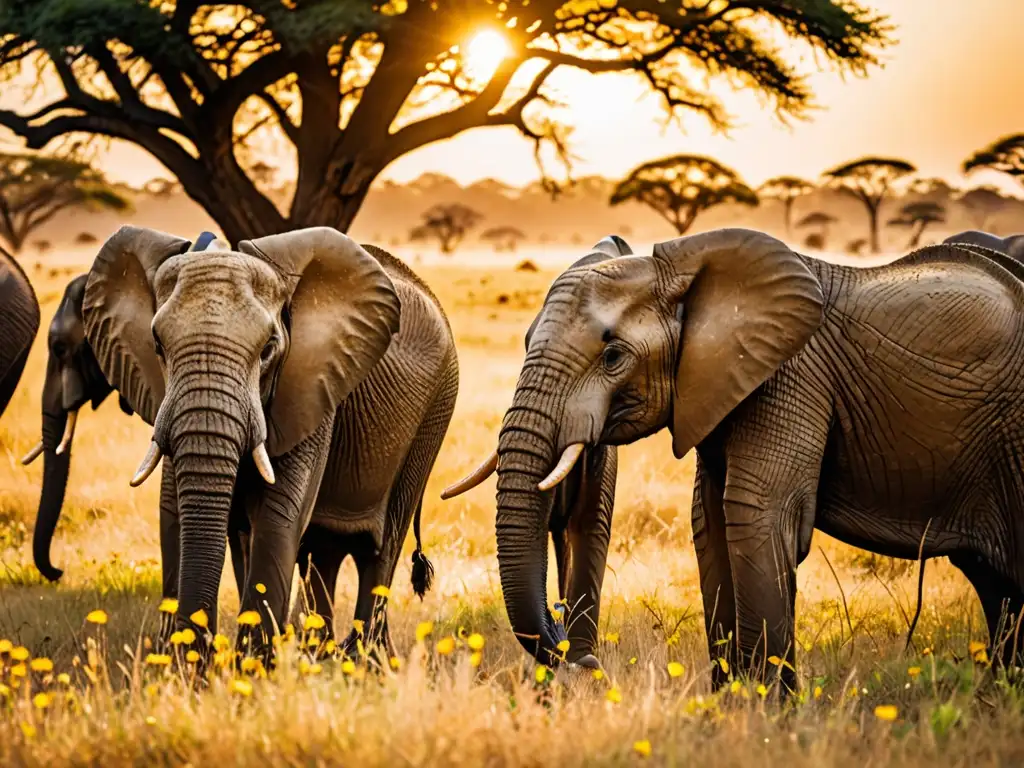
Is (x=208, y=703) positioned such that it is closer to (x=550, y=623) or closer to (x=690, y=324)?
(x=550, y=623)

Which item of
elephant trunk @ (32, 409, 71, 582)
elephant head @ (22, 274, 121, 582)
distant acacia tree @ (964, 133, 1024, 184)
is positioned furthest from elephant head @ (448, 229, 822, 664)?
distant acacia tree @ (964, 133, 1024, 184)

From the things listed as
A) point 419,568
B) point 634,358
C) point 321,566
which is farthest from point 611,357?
point 419,568

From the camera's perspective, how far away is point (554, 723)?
180 inches

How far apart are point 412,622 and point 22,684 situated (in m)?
2.78

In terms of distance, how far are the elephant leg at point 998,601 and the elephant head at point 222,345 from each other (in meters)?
2.54

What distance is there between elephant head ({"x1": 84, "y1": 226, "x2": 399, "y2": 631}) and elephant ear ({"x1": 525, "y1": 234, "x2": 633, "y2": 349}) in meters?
0.85

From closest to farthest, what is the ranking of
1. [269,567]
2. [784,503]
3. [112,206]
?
[784,503] < [269,567] < [112,206]

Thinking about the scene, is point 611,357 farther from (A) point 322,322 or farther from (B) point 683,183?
(B) point 683,183

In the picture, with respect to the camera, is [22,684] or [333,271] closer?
[22,684]

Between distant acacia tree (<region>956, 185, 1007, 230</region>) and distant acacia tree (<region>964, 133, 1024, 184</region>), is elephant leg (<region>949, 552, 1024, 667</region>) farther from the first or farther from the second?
distant acacia tree (<region>956, 185, 1007, 230</region>)

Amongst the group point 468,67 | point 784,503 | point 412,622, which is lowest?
point 412,622

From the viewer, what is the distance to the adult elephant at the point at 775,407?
18.1ft

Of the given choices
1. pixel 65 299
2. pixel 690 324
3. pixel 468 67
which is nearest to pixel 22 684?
pixel 690 324

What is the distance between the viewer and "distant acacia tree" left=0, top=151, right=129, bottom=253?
1529 inches
